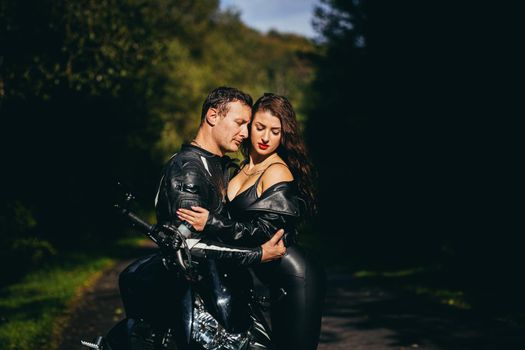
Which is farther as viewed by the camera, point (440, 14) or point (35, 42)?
point (35, 42)

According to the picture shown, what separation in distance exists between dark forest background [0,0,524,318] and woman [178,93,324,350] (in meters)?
6.32

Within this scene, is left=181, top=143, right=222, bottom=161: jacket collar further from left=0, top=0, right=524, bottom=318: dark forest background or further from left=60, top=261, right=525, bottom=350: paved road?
left=0, top=0, right=524, bottom=318: dark forest background

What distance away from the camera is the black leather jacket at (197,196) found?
11.4 feet

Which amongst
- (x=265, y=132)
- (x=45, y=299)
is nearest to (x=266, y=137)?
(x=265, y=132)

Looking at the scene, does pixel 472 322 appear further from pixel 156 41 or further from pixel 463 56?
pixel 156 41

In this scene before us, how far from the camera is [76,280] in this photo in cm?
1270

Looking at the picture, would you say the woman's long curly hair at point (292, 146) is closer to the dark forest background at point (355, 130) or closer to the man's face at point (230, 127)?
the man's face at point (230, 127)

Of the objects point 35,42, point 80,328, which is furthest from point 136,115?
point 80,328

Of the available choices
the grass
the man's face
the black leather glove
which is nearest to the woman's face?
the man's face


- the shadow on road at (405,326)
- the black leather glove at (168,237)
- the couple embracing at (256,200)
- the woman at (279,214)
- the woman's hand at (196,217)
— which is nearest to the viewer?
the black leather glove at (168,237)

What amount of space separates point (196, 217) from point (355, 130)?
13.4 meters

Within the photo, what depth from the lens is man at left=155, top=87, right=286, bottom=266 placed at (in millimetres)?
3496

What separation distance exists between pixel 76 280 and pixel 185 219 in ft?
33.2

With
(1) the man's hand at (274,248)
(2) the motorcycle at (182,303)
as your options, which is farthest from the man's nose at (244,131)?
(2) the motorcycle at (182,303)
